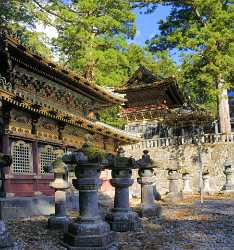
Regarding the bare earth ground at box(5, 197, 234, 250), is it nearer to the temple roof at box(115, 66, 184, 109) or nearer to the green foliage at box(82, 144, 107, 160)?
the green foliage at box(82, 144, 107, 160)

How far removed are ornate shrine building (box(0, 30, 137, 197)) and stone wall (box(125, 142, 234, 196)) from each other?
A: 792 centimetres

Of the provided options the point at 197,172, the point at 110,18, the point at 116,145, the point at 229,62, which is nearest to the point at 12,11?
the point at 110,18

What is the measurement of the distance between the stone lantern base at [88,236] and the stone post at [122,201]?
1445 millimetres

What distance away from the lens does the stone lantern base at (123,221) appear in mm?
8906

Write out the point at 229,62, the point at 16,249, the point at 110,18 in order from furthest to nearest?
the point at 110,18 < the point at 229,62 < the point at 16,249

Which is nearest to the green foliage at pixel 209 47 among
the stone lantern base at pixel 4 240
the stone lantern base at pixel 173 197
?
the stone lantern base at pixel 173 197

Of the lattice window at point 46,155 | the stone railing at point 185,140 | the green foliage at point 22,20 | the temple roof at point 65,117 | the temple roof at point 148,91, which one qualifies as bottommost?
the lattice window at point 46,155

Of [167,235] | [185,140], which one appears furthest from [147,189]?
[185,140]

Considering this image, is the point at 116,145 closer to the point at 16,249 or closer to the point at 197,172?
the point at 197,172

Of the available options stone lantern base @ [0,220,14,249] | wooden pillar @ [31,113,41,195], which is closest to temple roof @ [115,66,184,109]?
wooden pillar @ [31,113,41,195]

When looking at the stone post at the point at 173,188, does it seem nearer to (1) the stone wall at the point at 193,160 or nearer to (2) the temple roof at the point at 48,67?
(2) the temple roof at the point at 48,67

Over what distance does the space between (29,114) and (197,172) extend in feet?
46.7

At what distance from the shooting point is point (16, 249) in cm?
645

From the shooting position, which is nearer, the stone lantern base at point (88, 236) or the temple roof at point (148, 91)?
the stone lantern base at point (88, 236)
